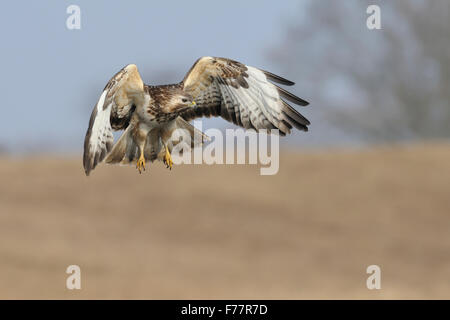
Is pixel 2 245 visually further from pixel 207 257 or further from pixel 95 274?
pixel 207 257

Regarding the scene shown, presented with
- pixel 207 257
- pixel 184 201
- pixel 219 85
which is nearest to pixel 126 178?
pixel 184 201

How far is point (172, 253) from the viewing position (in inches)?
1020

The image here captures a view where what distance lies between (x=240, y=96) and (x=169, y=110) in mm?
426

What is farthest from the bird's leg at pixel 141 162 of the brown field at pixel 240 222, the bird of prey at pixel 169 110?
the brown field at pixel 240 222

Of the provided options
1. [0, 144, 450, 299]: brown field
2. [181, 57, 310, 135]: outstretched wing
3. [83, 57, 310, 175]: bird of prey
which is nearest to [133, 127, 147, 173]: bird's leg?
[83, 57, 310, 175]: bird of prey

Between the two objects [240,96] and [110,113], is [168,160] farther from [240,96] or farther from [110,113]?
[240,96]

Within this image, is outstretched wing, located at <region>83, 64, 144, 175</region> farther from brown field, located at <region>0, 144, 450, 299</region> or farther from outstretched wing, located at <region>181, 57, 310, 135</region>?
brown field, located at <region>0, 144, 450, 299</region>

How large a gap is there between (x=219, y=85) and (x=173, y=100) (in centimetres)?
40

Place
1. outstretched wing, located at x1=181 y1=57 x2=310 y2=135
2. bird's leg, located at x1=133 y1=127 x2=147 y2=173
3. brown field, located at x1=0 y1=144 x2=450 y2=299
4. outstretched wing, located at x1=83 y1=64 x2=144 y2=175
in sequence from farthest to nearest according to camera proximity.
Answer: brown field, located at x1=0 y1=144 x2=450 y2=299 → outstretched wing, located at x1=181 y1=57 x2=310 y2=135 → bird's leg, located at x1=133 y1=127 x2=147 y2=173 → outstretched wing, located at x1=83 y1=64 x2=144 y2=175

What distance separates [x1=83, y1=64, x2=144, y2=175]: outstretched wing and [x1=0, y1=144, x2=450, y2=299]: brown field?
20500 millimetres

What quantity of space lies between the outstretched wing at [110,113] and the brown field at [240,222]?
67.3 ft

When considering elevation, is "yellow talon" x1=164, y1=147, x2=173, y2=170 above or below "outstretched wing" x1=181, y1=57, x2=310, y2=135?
below

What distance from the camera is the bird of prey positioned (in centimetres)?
253

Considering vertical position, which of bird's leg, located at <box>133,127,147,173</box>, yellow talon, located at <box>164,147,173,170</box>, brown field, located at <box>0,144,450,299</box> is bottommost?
yellow talon, located at <box>164,147,173,170</box>
